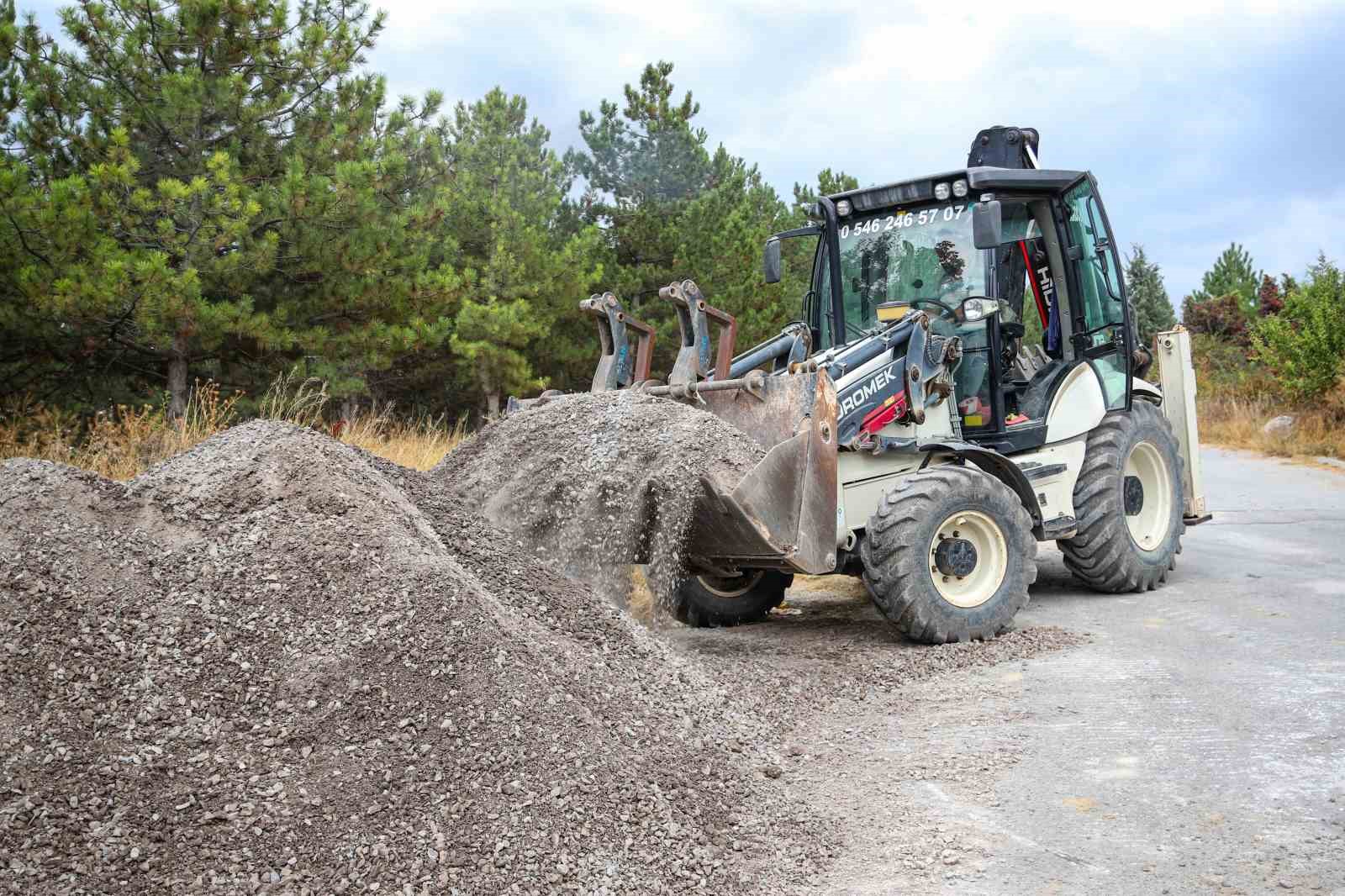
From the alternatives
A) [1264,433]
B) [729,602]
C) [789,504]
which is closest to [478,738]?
[789,504]

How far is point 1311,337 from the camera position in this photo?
67.4ft

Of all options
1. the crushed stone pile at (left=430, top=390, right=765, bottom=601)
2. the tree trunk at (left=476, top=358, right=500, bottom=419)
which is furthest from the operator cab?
the tree trunk at (left=476, top=358, right=500, bottom=419)

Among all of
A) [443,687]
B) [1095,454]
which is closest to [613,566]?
[443,687]

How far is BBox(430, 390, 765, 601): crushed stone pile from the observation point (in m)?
5.62

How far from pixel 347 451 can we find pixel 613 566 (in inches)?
54.3

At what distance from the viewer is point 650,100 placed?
20953 millimetres

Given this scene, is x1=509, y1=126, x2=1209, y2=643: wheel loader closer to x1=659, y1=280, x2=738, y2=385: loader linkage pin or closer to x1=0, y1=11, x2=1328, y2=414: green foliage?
x1=659, y1=280, x2=738, y2=385: loader linkage pin

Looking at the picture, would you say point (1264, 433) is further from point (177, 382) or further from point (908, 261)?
point (177, 382)

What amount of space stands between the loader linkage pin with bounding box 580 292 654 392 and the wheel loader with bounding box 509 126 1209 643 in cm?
2

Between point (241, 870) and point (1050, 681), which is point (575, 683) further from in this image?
point (1050, 681)

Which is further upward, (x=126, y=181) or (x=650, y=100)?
(x=650, y=100)

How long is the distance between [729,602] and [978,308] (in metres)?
2.36

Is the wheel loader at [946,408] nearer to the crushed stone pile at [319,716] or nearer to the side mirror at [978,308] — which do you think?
the side mirror at [978,308]

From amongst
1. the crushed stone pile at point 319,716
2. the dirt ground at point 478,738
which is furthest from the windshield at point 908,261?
the crushed stone pile at point 319,716
